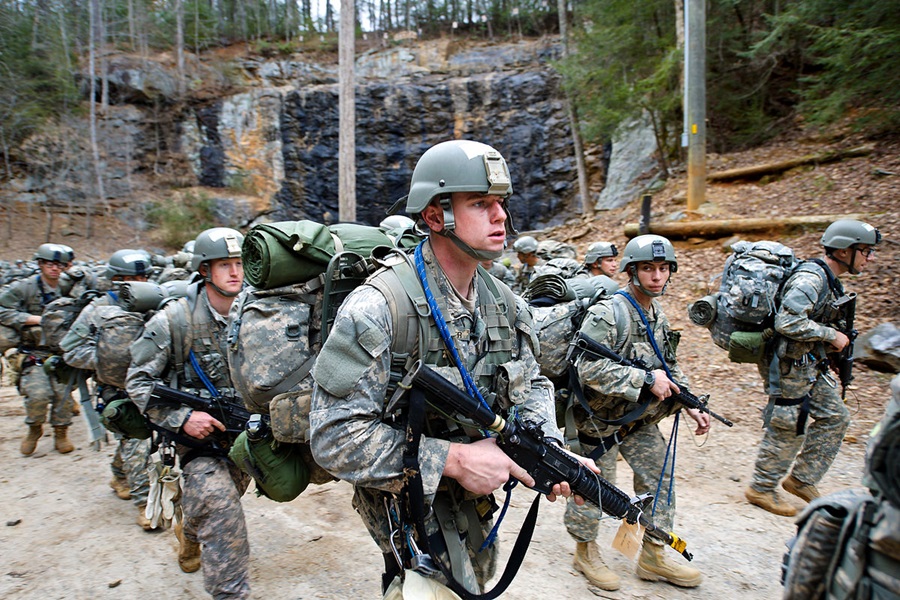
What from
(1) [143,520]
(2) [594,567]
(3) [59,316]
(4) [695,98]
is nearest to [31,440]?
(3) [59,316]

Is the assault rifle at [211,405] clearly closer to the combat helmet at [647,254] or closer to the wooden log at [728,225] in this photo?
the combat helmet at [647,254]

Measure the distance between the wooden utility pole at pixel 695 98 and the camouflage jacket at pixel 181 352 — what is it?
38.5 feet

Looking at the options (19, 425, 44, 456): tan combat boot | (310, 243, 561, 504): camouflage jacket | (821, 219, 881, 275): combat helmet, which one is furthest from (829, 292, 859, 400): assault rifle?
(19, 425, 44, 456): tan combat boot

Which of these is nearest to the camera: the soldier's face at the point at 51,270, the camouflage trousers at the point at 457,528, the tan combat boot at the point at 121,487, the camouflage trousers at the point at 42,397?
the camouflage trousers at the point at 457,528

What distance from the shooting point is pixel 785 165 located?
12.7 metres

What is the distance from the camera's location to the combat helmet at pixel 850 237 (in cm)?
495

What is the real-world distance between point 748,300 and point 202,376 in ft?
14.9

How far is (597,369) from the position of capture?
3938 mm

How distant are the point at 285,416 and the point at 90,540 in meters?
3.59

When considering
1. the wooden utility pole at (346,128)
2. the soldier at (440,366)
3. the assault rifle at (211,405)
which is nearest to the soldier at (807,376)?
Answer: the soldier at (440,366)

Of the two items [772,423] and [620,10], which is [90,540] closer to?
[772,423]

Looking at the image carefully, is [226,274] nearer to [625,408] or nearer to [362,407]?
[362,407]

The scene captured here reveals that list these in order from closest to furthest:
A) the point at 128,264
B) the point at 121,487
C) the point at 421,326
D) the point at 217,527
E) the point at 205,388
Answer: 1. the point at 421,326
2. the point at 217,527
3. the point at 205,388
4. the point at 121,487
5. the point at 128,264

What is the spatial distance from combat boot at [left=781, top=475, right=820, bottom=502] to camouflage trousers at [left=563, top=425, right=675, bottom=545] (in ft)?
6.51
